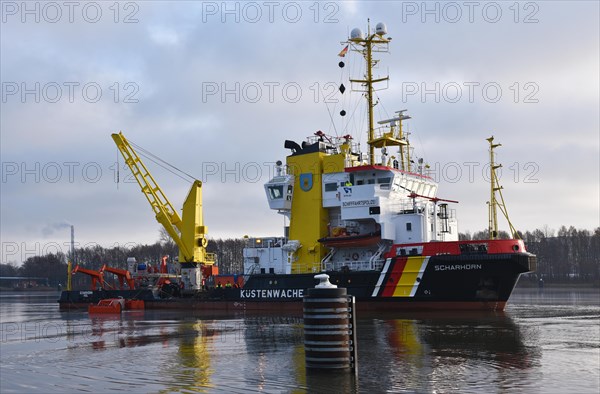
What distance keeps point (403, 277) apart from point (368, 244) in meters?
3.01

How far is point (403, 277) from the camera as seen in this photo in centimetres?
2994

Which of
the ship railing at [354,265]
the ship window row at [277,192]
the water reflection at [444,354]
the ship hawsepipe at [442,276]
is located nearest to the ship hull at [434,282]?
the ship hawsepipe at [442,276]

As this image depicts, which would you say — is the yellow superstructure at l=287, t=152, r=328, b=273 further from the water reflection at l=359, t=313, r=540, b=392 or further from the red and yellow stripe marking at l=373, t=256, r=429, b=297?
the water reflection at l=359, t=313, r=540, b=392

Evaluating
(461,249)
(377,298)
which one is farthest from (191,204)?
(461,249)

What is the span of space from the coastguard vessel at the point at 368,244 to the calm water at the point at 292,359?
4.09 m

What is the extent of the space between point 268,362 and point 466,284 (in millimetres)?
16959

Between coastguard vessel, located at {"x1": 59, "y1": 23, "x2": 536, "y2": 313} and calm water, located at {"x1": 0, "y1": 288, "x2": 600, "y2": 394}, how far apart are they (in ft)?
13.4

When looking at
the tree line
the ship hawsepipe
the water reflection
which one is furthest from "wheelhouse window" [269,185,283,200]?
the tree line

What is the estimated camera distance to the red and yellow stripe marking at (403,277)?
29.5m

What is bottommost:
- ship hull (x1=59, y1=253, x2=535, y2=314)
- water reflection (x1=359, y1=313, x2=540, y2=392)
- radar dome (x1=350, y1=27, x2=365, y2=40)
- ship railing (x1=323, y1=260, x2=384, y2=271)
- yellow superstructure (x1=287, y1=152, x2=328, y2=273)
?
water reflection (x1=359, y1=313, x2=540, y2=392)

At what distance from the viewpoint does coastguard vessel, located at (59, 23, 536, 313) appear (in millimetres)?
29172

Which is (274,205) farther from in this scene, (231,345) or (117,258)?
(117,258)

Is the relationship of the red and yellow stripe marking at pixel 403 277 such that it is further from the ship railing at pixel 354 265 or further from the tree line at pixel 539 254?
the tree line at pixel 539 254

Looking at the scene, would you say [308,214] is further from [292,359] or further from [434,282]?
[292,359]
